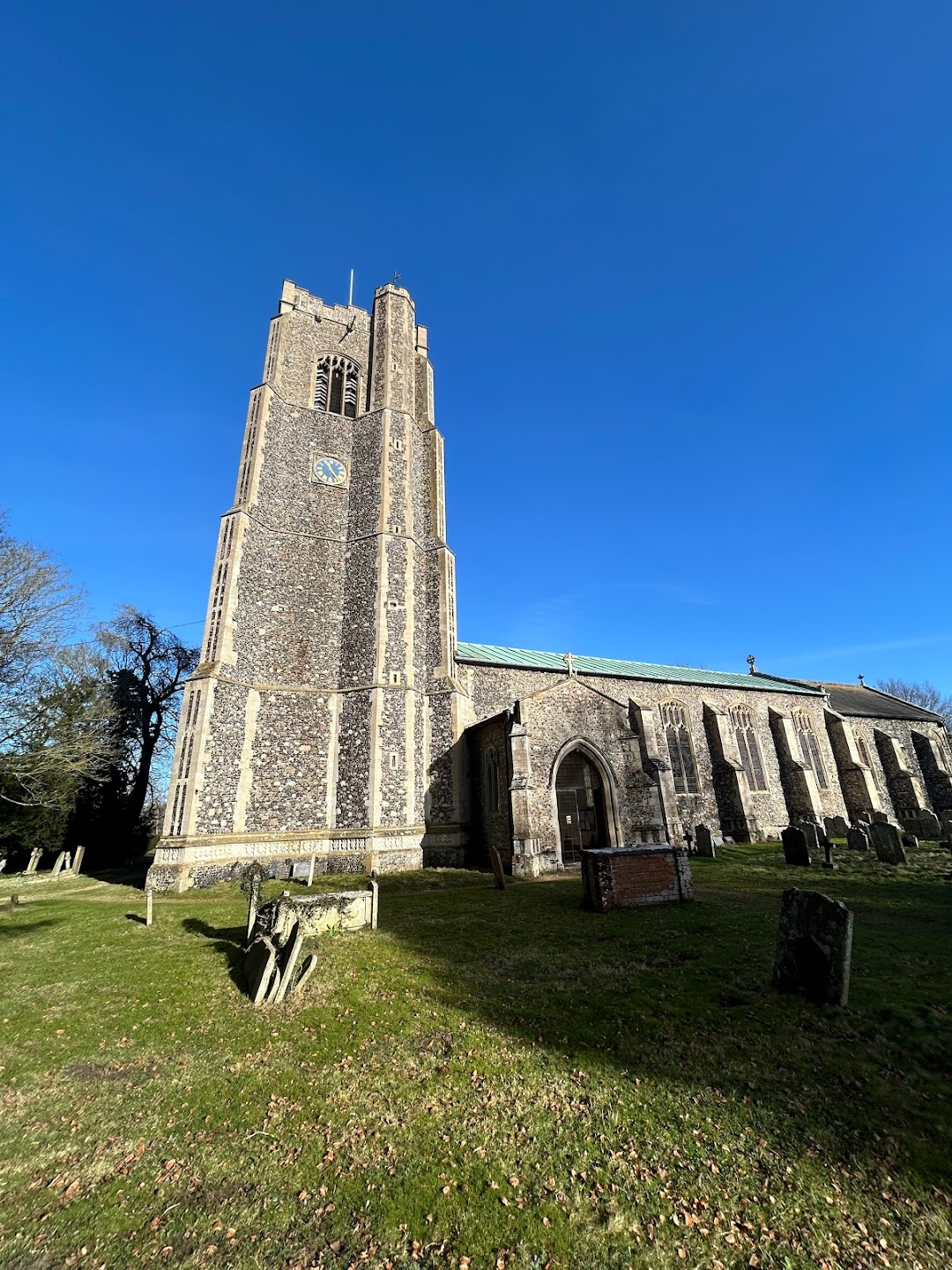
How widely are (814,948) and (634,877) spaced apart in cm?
505

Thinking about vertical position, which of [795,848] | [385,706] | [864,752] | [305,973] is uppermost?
[385,706]

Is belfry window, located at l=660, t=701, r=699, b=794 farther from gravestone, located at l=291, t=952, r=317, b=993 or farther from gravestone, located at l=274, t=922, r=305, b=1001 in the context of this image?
gravestone, located at l=274, t=922, r=305, b=1001

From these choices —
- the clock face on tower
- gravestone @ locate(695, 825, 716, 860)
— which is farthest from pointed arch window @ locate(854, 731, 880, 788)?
the clock face on tower

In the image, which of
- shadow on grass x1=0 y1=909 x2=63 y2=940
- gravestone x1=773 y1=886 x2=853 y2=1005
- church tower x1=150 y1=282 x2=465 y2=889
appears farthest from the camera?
church tower x1=150 y1=282 x2=465 y2=889

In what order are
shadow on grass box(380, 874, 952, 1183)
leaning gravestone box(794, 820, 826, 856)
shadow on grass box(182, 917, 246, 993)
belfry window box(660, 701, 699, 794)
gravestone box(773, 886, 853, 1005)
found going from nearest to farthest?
shadow on grass box(380, 874, 952, 1183) < gravestone box(773, 886, 853, 1005) < shadow on grass box(182, 917, 246, 993) < leaning gravestone box(794, 820, 826, 856) < belfry window box(660, 701, 699, 794)

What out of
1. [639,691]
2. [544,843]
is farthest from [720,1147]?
[639,691]

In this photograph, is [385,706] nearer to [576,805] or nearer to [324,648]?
[324,648]

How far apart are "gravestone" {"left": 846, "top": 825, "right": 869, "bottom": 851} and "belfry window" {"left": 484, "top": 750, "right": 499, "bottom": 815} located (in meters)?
13.4

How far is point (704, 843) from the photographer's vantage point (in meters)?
19.0

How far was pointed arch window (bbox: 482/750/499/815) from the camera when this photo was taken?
17.9 m

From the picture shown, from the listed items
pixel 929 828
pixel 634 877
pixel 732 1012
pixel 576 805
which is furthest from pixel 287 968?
pixel 929 828

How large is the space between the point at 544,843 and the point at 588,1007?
437 inches

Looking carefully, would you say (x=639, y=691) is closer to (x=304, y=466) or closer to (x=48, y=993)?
(x=304, y=466)

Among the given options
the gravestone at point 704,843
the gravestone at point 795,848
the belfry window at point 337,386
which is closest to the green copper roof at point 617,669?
the gravestone at point 704,843
